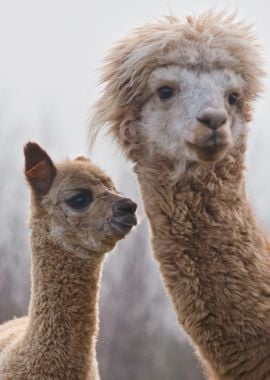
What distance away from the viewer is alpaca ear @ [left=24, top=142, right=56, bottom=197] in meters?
6.32

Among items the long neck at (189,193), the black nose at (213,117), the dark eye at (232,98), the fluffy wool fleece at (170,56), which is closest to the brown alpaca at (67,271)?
the fluffy wool fleece at (170,56)

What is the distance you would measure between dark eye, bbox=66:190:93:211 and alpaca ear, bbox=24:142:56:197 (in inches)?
7.9

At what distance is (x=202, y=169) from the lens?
5.07 meters

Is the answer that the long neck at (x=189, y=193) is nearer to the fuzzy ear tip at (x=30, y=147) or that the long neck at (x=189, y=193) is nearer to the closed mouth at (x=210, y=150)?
the closed mouth at (x=210, y=150)

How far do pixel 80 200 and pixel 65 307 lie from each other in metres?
0.65

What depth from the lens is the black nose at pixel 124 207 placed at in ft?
19.7

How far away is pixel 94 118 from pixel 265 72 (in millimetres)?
948

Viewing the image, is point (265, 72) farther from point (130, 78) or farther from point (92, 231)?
point (92, 231)

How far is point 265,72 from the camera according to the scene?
549 cm

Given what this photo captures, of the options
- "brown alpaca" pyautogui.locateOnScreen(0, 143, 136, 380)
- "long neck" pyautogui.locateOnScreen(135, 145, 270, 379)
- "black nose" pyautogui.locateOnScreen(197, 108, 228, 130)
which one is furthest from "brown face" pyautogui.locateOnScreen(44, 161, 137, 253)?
"black nose" pyautogui.locateOnScreen(197, 108, 228, 130)

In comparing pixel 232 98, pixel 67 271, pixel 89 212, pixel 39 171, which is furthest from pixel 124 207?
pixel 232 98

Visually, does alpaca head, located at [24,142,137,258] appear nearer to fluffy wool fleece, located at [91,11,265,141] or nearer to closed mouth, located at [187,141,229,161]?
fluffy wool fleece, located at [91,11,265,141]

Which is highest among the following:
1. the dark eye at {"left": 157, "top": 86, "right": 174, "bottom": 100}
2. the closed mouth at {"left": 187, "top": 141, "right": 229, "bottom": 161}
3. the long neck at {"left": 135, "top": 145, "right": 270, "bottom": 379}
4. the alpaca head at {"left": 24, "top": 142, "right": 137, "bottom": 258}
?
the dark eye at {"left": 157, "top": 86, "right": 174, "bottom": 100}

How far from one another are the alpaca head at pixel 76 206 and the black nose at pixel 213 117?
4.05 ft
